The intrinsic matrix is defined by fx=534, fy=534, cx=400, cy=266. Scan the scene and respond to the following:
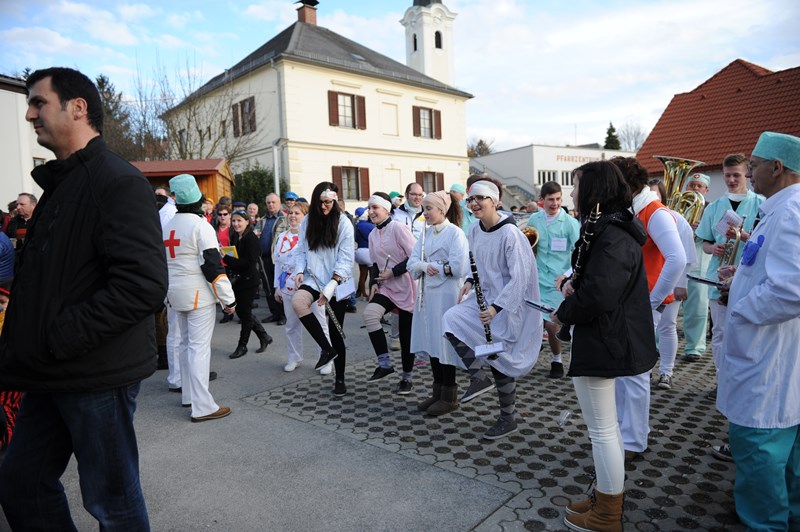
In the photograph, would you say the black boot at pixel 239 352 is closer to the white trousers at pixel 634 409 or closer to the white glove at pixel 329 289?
the white glove at pixel 329 289

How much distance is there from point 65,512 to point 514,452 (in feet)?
9.44

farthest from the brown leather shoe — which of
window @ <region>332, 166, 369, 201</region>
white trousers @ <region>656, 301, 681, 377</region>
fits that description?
window @ <region>332, 166, 369, 201</region>

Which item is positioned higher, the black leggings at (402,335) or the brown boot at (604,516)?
the black leggings at (402,335)

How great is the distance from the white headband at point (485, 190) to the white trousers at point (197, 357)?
8.86ft

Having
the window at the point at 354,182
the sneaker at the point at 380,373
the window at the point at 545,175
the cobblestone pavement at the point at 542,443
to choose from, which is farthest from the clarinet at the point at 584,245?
the window at the point at 545,175

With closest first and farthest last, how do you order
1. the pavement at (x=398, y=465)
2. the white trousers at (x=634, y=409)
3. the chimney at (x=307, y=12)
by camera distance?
the pavement at (x=398, y=465) → the white trousers at (x=634, y=409) → the chimney at (x=307, y=12)

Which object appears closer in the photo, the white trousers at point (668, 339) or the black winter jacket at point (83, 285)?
the black winter jacket at point (83, 285)

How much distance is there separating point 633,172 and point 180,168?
37.0ft

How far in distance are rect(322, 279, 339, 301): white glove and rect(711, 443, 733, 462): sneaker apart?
12.0 ft

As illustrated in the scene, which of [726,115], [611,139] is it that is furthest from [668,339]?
[611,139]

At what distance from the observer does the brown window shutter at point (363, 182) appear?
28.8 m

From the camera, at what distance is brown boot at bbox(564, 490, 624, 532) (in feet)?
9.48

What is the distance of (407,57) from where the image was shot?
41.1m

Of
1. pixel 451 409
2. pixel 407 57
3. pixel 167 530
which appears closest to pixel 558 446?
pixel 451 409
